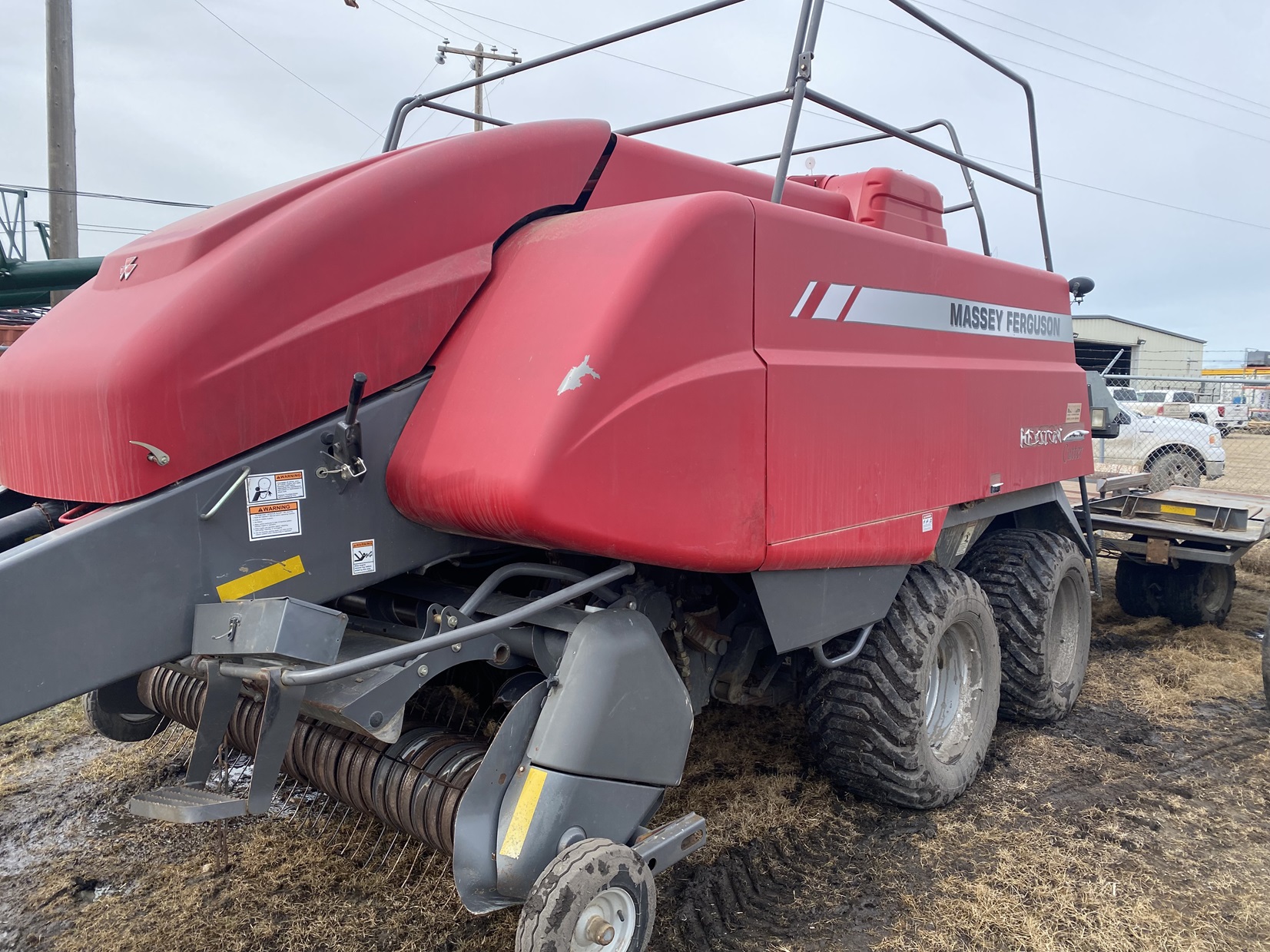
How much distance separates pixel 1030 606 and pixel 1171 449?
9.17m

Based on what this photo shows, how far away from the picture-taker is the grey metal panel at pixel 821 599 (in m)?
2.68

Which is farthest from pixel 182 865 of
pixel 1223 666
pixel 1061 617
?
pixel 1223 666

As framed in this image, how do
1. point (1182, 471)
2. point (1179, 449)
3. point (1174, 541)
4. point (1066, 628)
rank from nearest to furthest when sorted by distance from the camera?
point (1066, 628)
point (1174, 541)
point (1182, 471)
point (1179, 449)

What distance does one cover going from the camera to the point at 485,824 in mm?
2125

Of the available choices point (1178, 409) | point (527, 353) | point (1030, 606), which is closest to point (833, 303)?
point (527, 353)

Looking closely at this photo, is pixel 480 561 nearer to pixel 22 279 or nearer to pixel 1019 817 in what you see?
pixel 1019 817

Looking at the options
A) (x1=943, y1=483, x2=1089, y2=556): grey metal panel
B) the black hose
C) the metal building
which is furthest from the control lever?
the metal building

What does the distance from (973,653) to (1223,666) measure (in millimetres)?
2741

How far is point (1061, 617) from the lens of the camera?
15.3 feet

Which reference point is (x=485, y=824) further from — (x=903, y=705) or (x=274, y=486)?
(x=903, y=705)

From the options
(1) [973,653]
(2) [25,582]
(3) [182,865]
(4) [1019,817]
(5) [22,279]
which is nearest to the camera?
(2) [25,582]

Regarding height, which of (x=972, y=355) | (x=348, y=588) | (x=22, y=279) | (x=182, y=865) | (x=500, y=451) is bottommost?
(x=182, y=865)

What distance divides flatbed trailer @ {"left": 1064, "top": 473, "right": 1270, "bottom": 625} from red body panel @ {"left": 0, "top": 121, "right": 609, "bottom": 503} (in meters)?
4.33

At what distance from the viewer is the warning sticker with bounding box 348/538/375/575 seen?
2326 mm
